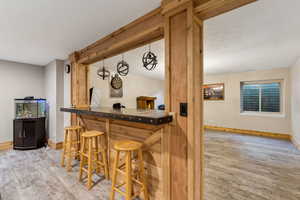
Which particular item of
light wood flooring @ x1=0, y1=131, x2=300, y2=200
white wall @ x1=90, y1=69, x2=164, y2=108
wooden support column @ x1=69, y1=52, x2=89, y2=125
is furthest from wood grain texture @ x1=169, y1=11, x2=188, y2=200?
white wall @ x1=90, y1=69, x2=164, y2=108

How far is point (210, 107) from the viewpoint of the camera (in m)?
5.96

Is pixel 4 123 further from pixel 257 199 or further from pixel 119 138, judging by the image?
pixel 257 199

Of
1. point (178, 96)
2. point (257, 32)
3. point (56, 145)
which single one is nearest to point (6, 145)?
point (56, 145)

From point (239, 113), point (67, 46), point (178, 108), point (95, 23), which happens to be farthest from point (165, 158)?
point (239, 113)

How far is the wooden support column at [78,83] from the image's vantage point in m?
3.09

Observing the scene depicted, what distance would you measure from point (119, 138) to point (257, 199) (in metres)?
2.02

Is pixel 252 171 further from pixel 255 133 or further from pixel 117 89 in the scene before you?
pixel 117 89

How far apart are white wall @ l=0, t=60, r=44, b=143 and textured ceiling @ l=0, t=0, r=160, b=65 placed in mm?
1204

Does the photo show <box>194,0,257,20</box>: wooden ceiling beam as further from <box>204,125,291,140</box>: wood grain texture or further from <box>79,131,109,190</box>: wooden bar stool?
<box>204,125,291,140</box>: wood grain texture

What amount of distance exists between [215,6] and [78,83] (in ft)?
9.60

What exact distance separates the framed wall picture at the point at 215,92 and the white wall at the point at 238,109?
5.2 inches

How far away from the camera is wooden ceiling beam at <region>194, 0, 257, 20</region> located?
1.24m

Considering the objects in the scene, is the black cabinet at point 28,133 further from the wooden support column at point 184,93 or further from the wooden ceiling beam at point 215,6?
the wooden ceiling beam at point 215,6

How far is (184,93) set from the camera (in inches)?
55.2
